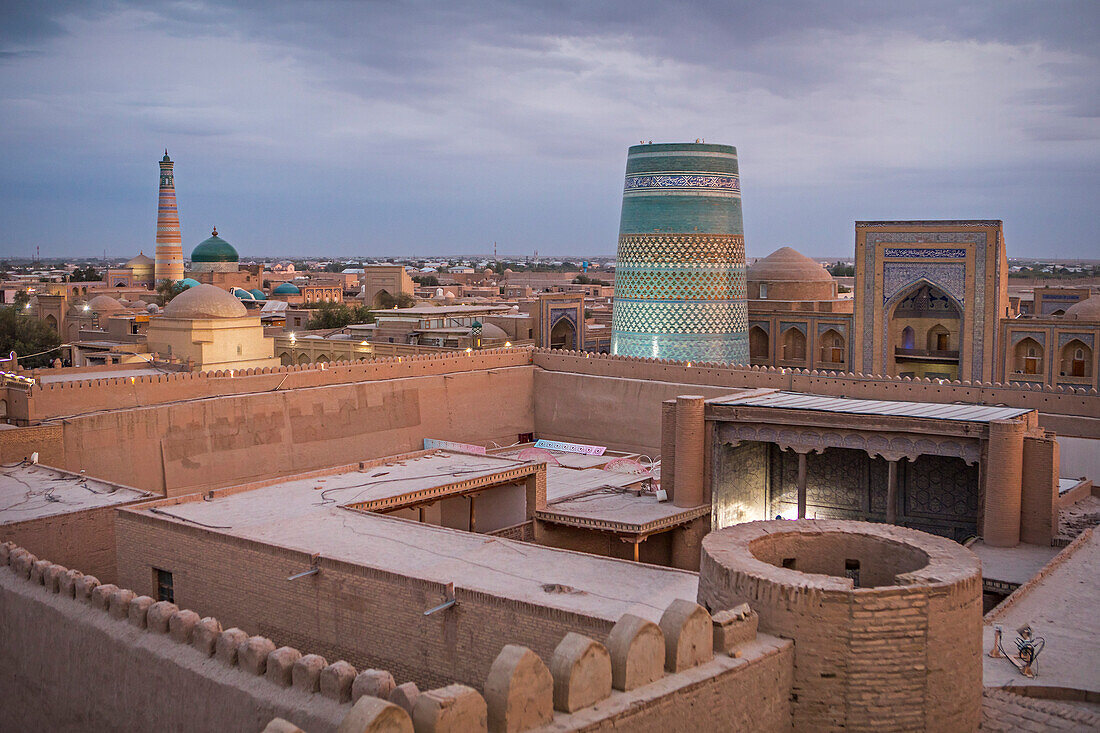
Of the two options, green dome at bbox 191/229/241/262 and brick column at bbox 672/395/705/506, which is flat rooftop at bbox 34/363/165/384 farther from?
green dome at bbox 191/229/241/262

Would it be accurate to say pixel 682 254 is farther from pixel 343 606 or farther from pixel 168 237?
pixel 168 237

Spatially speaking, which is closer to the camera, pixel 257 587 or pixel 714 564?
pixel 714 564

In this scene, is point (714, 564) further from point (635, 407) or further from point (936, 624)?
point (635, 407)

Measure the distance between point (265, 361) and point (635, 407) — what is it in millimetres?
8434

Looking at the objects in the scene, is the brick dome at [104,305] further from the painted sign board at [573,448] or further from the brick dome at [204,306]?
the painted sign board at [573,448]

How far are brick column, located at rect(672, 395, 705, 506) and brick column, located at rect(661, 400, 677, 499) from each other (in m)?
0.15

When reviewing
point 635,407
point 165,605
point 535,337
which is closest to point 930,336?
point 635,407

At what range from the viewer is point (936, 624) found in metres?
5.54

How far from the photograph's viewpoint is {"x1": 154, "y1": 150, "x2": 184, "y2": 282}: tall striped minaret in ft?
161

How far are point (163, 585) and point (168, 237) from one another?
138 feet

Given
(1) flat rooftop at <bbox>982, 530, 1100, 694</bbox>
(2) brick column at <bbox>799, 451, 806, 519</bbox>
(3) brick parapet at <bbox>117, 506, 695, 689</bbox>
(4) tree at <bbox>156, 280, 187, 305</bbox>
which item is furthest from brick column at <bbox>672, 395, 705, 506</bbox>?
(4) tree at <bbox>156, 280, 187, 305</bbox>

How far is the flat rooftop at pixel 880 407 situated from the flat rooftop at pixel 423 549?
13.6 feet

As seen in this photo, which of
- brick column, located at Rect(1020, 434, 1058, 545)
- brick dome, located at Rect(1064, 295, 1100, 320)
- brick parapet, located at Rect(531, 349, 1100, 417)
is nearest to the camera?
brick column, located at Rect(1020, 434, 1058, 545)

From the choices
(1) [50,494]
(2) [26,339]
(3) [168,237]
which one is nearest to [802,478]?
(1) [50,494]
